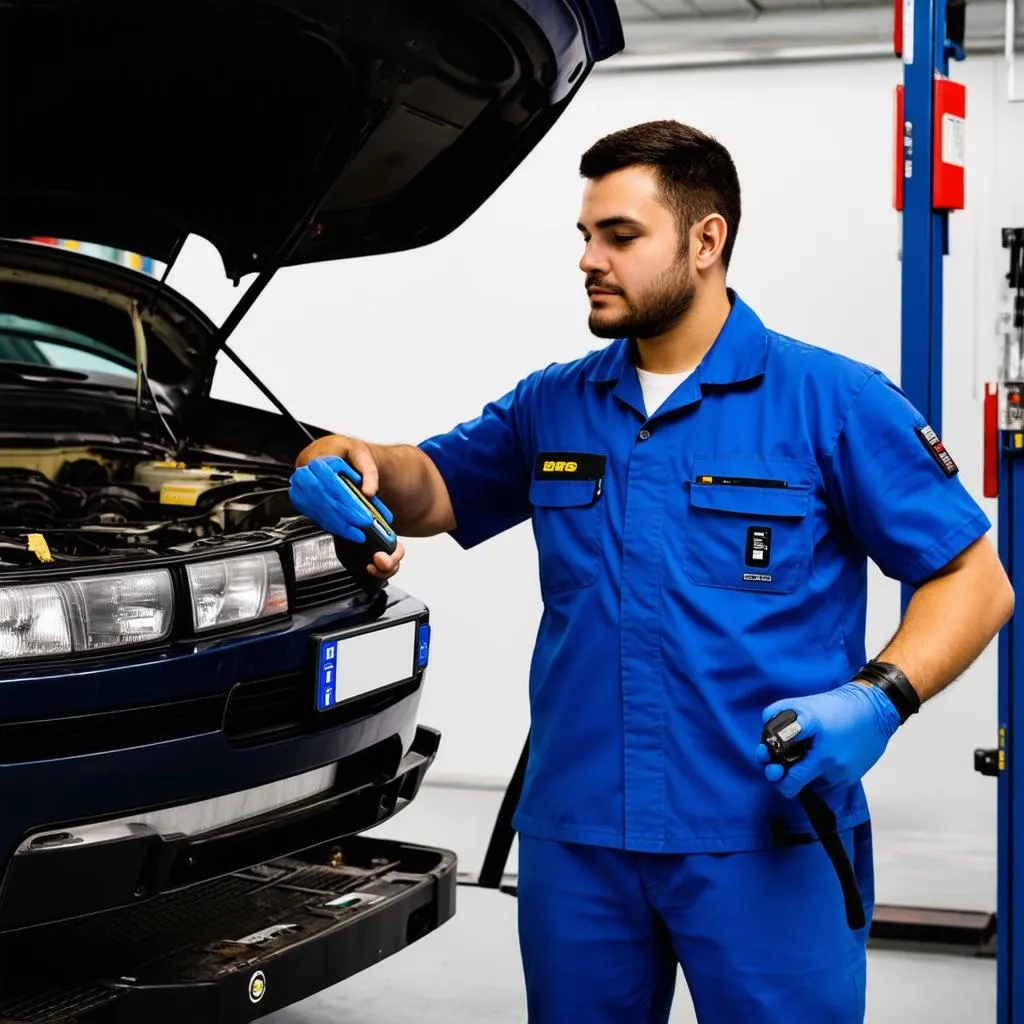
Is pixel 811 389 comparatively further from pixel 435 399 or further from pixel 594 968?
pixel 435 399

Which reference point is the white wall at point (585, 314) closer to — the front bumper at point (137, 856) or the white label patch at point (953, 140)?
the white label patch at point (953, 140)

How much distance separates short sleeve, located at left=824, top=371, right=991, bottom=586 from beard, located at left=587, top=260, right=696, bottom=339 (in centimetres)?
28

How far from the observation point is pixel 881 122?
181 inches

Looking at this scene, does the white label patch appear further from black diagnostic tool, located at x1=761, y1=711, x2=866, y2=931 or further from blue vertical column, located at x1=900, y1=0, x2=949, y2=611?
black diagnostic tool, located at x1=761, y1=711, x2=866, y2=931

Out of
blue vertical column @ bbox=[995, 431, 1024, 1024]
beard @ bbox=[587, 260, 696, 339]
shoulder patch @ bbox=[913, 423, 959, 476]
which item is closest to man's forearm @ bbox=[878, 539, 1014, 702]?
shoulder patch @ bbox=[913, 423, 959, 476]

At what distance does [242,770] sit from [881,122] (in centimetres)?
329

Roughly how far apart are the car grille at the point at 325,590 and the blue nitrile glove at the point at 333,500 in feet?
1.34

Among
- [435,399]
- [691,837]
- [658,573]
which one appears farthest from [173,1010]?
[435,399]

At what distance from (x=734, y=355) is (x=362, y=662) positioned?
867mm

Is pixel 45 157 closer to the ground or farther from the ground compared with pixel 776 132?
closer to the ground

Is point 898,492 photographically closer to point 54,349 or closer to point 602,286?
point 602,286

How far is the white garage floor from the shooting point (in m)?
3.20

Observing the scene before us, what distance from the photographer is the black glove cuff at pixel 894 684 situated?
71.7 inches

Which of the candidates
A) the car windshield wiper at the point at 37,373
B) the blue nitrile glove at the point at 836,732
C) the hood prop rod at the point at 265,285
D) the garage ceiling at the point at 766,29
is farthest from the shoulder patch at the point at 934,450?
the garage ceiling at the point at 766,29
